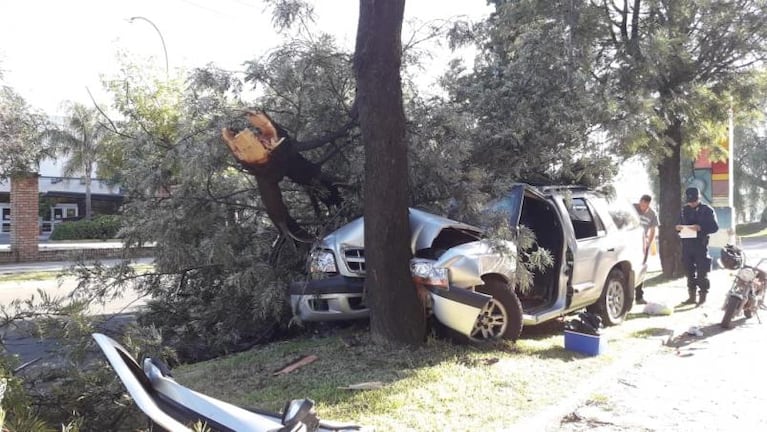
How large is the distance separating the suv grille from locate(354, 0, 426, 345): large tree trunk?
0.38 meters

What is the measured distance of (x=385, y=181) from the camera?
613cm

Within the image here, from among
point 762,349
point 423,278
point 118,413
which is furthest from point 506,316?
point 118,413

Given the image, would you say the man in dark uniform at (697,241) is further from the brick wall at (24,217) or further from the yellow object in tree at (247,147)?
the brick wall at (24,217)

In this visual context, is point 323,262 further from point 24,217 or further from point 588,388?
point 24,217

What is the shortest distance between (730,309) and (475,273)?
4861 millimetres

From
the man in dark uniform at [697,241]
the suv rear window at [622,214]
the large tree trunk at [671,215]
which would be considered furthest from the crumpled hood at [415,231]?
the large tree trunk at [671,215]

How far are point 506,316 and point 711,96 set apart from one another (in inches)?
316

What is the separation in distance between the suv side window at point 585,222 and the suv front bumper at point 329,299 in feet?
11.7

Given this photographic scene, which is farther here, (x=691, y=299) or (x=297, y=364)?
(x=691, y=299)

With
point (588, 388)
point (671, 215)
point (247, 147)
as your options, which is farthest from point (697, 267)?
point (247, 147)

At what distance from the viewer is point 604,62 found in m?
12.5

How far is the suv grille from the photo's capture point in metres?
6.57

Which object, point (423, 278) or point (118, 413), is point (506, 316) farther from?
point (118, 413)

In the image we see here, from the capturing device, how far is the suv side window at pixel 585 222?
8547mm
